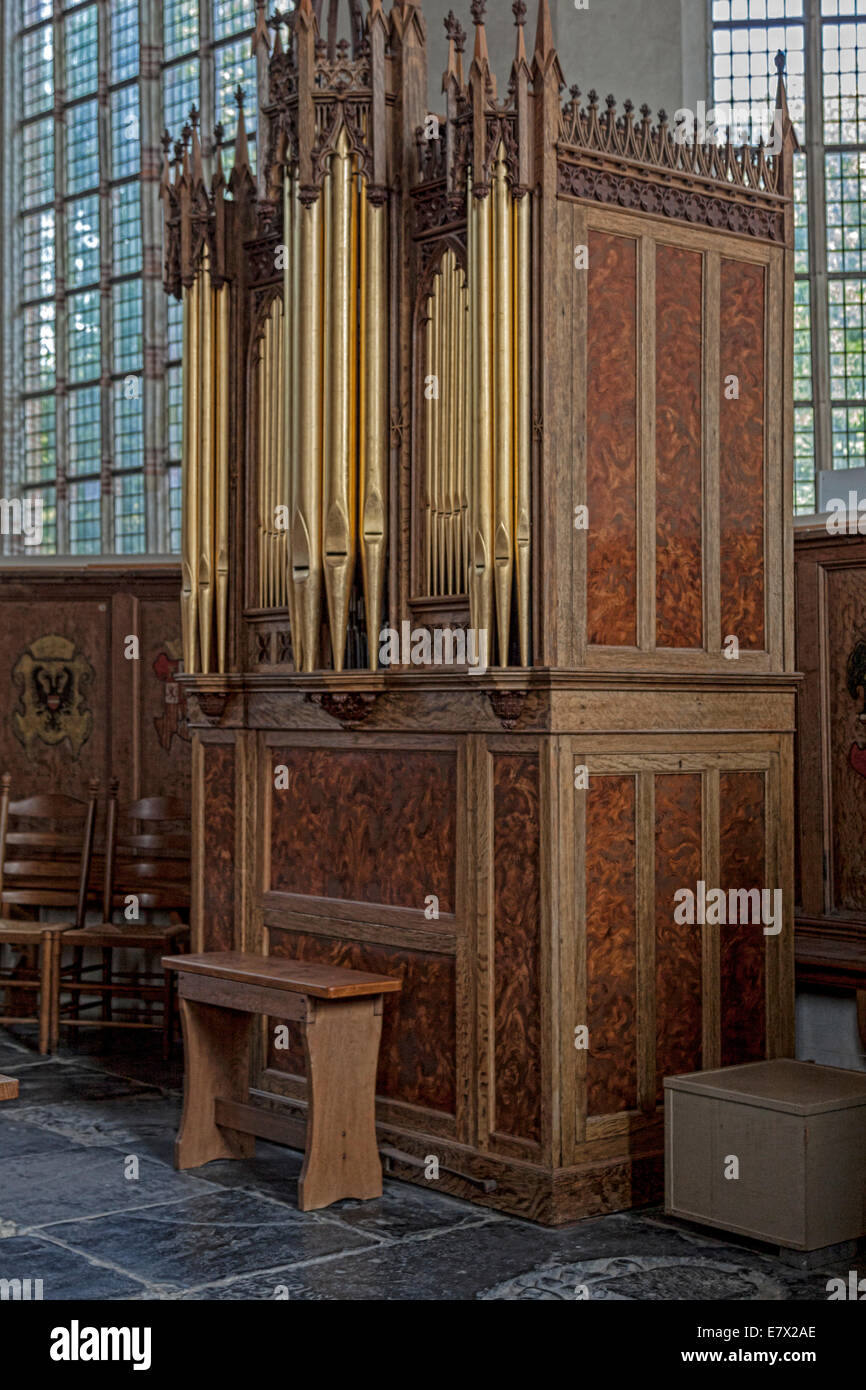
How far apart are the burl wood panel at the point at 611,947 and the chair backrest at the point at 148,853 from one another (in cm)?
342

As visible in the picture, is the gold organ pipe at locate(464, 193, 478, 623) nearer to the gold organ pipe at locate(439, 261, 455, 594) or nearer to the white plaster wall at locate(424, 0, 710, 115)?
the gold organ pipe at locate(439, 261, 455, 594)

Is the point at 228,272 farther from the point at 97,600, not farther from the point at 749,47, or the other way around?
the point at 749,47

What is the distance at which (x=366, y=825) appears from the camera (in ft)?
20.7

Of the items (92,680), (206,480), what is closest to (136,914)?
(92,680)

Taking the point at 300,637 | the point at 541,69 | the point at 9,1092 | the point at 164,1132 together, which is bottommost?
the point at 164,1132

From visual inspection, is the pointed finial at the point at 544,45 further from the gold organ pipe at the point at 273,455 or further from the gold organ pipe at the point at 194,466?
the gold organ pipe at the point at 194,466

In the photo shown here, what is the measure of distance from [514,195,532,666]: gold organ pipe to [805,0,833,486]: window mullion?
3.80 metres

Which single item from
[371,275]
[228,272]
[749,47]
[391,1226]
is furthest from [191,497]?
[749,47]

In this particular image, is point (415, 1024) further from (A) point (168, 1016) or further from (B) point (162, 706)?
(B) point (162, 706)

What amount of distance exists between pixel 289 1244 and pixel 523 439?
266cm

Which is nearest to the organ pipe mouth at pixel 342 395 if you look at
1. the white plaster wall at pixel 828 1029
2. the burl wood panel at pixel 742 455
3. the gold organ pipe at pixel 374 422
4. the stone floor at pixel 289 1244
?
the gold organ pipe at pixel 374 422

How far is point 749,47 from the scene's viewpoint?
918 centimetres

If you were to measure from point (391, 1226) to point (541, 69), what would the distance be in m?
3.77

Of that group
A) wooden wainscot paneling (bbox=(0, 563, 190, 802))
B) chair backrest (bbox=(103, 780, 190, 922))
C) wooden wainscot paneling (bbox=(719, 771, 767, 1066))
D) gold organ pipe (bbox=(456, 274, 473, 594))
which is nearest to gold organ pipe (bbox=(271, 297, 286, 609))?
gold organ pipe (bbox=(456, 274, 473, 594))
